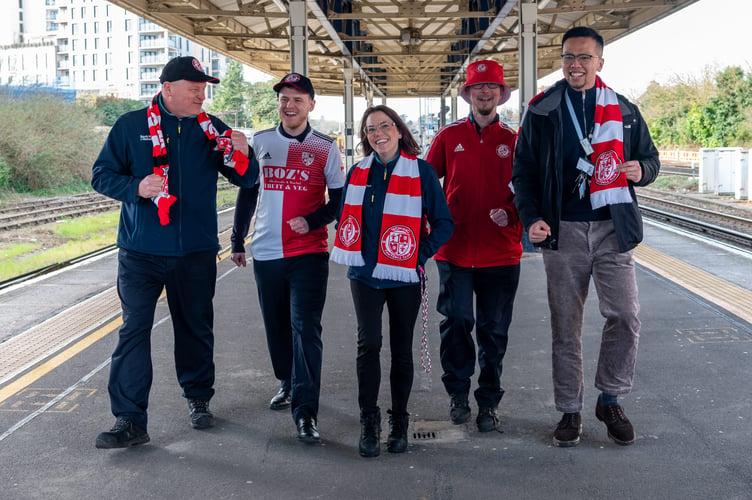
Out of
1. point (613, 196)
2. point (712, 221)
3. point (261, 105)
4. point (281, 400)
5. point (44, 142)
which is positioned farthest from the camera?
point (261, 105)

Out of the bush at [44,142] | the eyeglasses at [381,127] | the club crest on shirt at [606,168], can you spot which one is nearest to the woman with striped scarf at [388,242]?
the eyeglasses at [381,127]

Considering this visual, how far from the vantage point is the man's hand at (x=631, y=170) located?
4.27 metres

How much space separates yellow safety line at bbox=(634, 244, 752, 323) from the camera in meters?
7.82

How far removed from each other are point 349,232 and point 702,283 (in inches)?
240

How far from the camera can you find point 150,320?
4684mm

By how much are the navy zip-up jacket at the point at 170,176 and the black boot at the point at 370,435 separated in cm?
136

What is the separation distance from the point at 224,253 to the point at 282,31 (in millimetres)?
10289

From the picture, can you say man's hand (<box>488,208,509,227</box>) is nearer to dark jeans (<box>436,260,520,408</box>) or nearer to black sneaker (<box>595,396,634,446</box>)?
dark jeans (<box>436,260,520,408</box>)

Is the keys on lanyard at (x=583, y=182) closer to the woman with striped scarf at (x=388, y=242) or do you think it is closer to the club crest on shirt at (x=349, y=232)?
the woman with striped scarf at (x=388, y=242)

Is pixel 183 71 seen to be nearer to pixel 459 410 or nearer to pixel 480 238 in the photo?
pixel 480 238

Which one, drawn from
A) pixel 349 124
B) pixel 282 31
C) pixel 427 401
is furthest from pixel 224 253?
pixel 349 124

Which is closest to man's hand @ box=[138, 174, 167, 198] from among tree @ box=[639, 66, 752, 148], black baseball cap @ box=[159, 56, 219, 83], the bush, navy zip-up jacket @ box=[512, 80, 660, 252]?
black baseball cap @ box=[159, 56, 219, 83]

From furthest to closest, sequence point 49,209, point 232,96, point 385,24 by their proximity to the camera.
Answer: point 232,96
point 49,209
point 385,24

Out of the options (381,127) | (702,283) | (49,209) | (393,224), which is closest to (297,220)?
(393,224)
